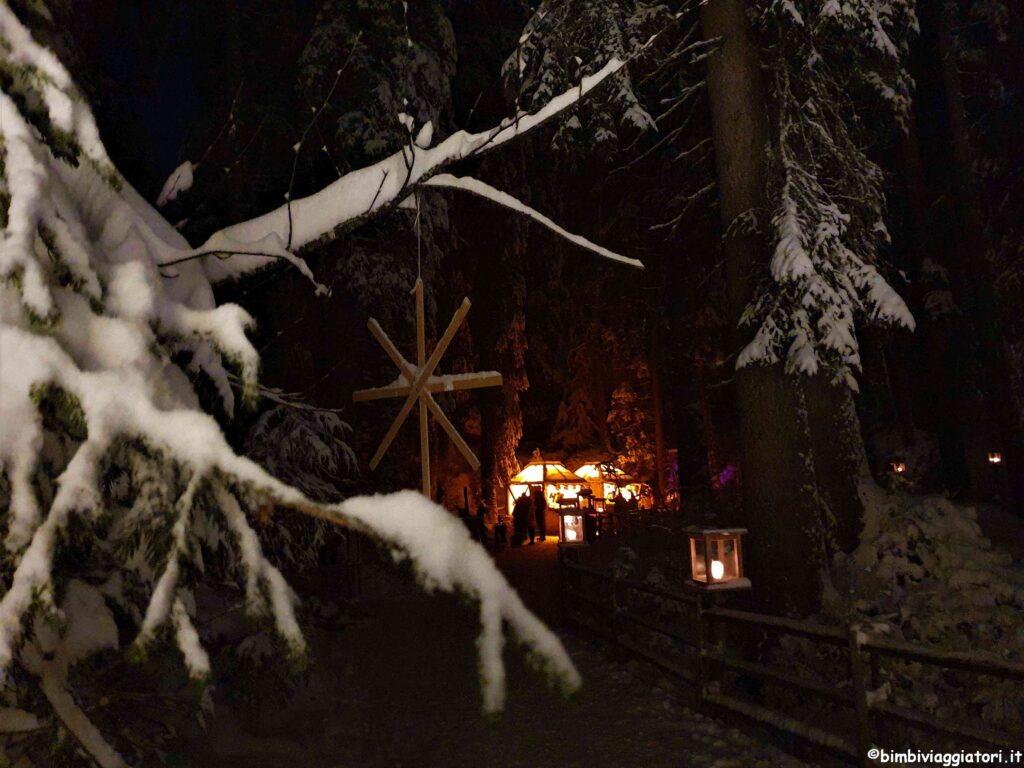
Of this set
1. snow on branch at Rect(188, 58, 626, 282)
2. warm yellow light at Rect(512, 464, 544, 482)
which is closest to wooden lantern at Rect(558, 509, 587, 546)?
snow on branch at Rect(188, 58, 626, 282)

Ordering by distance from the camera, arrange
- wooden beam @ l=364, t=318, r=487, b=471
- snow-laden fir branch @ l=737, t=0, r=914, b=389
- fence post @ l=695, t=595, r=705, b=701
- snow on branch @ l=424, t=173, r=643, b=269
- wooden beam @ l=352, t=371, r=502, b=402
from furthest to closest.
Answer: snow-laden fir branch @ l=737, t=0, r=914, b=389 → fence post @ l=695, t=595, r=705, b=701 → wooden beam @ l=352, t=371, r=502, b=402 → wooden beam @ l=364, t=318, r=487, b=471 → snow on branch @ l=424, t=173, r=643, b=269

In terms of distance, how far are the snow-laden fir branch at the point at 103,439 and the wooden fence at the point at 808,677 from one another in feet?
13.7

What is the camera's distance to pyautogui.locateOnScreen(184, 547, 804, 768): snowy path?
6.71 m

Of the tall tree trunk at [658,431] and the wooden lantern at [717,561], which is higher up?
the tall tree trunk at [658,431]

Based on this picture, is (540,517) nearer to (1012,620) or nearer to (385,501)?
(1012,620)

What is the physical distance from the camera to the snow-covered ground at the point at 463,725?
6711 millimetres

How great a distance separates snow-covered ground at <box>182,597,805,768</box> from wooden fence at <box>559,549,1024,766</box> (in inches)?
11.1

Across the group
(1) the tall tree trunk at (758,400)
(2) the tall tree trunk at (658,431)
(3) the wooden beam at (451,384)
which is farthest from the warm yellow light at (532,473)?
(3) the wooden beam at (451,384)

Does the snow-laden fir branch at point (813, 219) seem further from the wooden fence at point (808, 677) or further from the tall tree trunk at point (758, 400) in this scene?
the wooden fence at point (808, 677)

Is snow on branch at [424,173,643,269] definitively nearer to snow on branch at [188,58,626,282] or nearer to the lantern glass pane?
snow on branch at [188,58,626,282]

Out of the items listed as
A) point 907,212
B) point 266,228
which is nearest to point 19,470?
point 266,228

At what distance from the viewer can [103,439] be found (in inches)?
88.0

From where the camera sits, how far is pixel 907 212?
69.5ft

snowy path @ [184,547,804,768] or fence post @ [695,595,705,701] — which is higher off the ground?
fence post @ [695,595,705,701]
